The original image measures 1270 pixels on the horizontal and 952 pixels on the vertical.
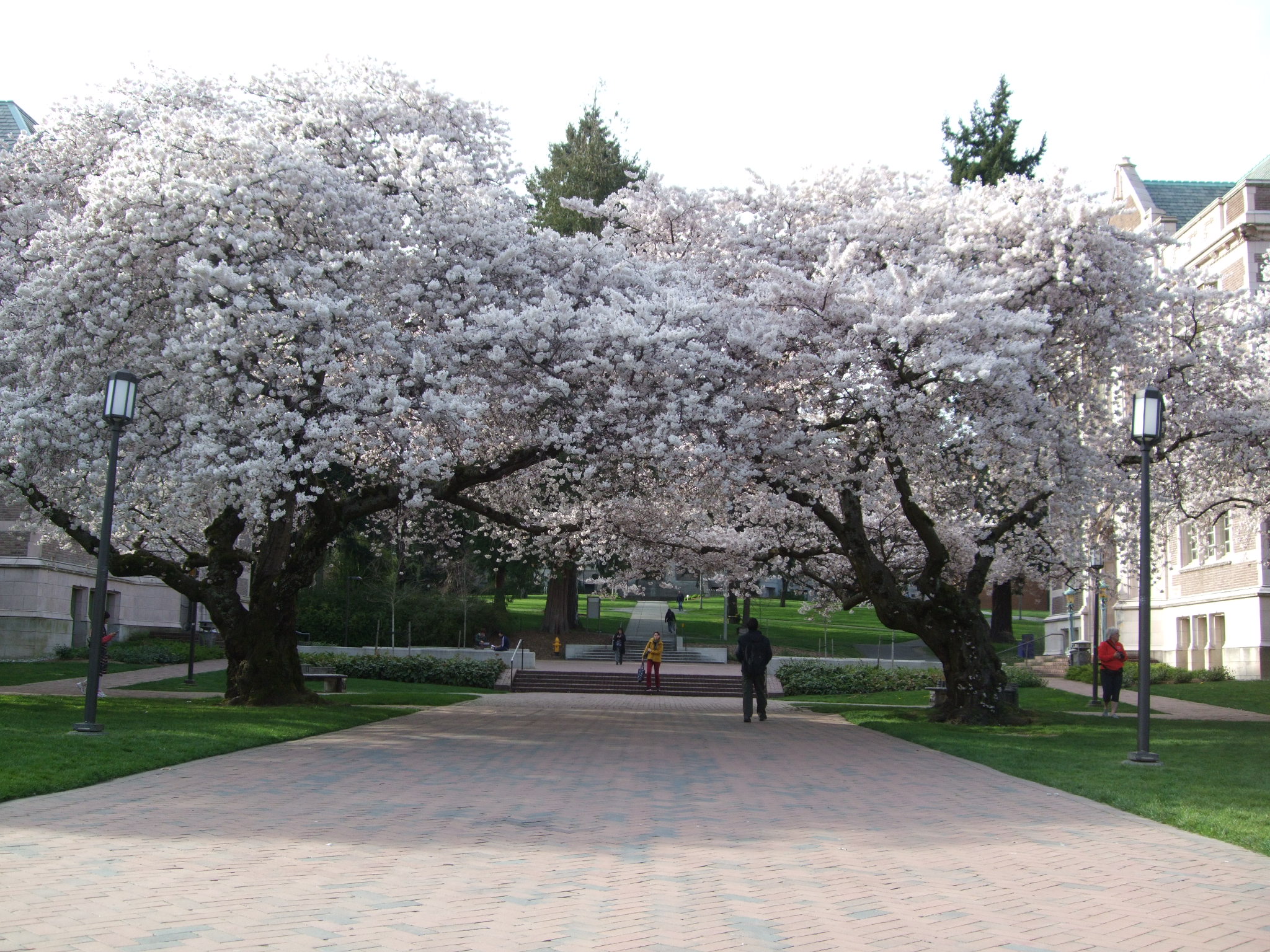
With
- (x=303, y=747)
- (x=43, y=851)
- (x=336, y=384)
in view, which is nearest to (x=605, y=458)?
(x=336, y=384)

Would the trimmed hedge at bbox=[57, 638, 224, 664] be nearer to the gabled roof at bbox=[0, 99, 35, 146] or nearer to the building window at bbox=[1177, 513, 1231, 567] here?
the gabled roof at bbox=[0, 99, 35, 146]

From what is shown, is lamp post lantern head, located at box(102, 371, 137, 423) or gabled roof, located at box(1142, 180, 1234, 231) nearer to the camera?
lamp post lantern head, located at box(102, 371, 137, 423)

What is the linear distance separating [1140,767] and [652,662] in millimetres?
Answer: 19510

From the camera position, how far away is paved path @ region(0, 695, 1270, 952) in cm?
531

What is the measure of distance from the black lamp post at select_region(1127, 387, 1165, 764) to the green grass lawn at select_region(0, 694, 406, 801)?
393 inches

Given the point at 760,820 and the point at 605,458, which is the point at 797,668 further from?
the point at 760,820

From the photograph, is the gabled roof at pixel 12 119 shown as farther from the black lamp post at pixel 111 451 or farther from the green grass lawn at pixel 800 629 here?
the green grass lawn at pixel 800 629

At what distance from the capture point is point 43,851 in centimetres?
667

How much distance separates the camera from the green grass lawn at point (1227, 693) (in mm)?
23577

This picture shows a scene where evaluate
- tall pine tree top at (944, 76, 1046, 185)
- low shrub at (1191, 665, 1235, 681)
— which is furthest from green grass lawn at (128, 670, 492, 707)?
tall pine tree top at (944, 76, 1046, 185)

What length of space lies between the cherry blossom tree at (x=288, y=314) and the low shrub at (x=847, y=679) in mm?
18651

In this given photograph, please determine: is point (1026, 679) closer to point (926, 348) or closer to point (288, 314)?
point (926, 348)

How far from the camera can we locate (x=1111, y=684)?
68.8 ft

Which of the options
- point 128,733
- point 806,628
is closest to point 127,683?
point 128,733
